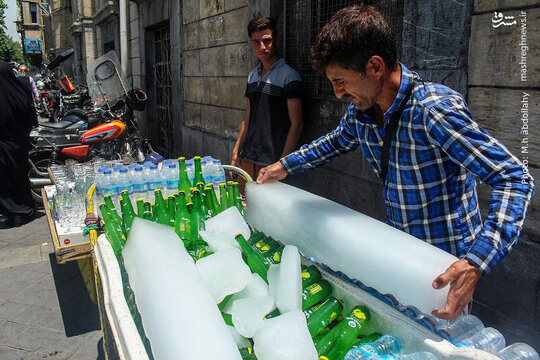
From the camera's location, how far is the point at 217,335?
1113 millimetres

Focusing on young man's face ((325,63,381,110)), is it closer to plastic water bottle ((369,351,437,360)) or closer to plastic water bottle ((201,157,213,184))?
plastic water bottle ((369,351,437,360))

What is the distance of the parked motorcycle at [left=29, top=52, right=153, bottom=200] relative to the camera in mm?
5777

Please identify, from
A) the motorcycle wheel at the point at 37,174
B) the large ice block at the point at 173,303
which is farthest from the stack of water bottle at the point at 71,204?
the motorcycle wheel at the point at 37,174

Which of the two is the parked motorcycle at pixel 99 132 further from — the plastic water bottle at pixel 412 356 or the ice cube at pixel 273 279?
the plastic water bottle at pixel 412 356

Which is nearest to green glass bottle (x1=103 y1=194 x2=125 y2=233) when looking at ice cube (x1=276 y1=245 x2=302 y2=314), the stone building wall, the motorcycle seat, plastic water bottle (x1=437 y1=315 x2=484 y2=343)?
ice cube (x1=276 y1=245 x2=302 y2=314)

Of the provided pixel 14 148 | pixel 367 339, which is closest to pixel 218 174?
pixel 367 339

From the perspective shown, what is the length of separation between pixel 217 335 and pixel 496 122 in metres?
2.14

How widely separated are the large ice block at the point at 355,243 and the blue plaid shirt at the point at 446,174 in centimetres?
15

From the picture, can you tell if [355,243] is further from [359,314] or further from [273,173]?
[273,173]

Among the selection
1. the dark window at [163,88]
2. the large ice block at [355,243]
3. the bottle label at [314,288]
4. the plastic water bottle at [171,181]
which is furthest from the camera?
the dark window at [163,88]

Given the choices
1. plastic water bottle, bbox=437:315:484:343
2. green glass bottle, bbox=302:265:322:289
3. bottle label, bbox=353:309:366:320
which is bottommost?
plastic water bottle, bbox=437:315:484:343

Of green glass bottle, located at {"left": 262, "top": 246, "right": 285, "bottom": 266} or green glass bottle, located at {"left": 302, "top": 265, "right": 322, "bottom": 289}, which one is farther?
green glass bottle, located at {"left": 262, "top": 246, "right": 285, "bottom": 266}

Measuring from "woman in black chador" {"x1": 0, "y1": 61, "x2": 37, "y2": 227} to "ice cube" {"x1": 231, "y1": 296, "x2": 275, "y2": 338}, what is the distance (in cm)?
474

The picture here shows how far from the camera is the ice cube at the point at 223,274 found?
55.7 inches
